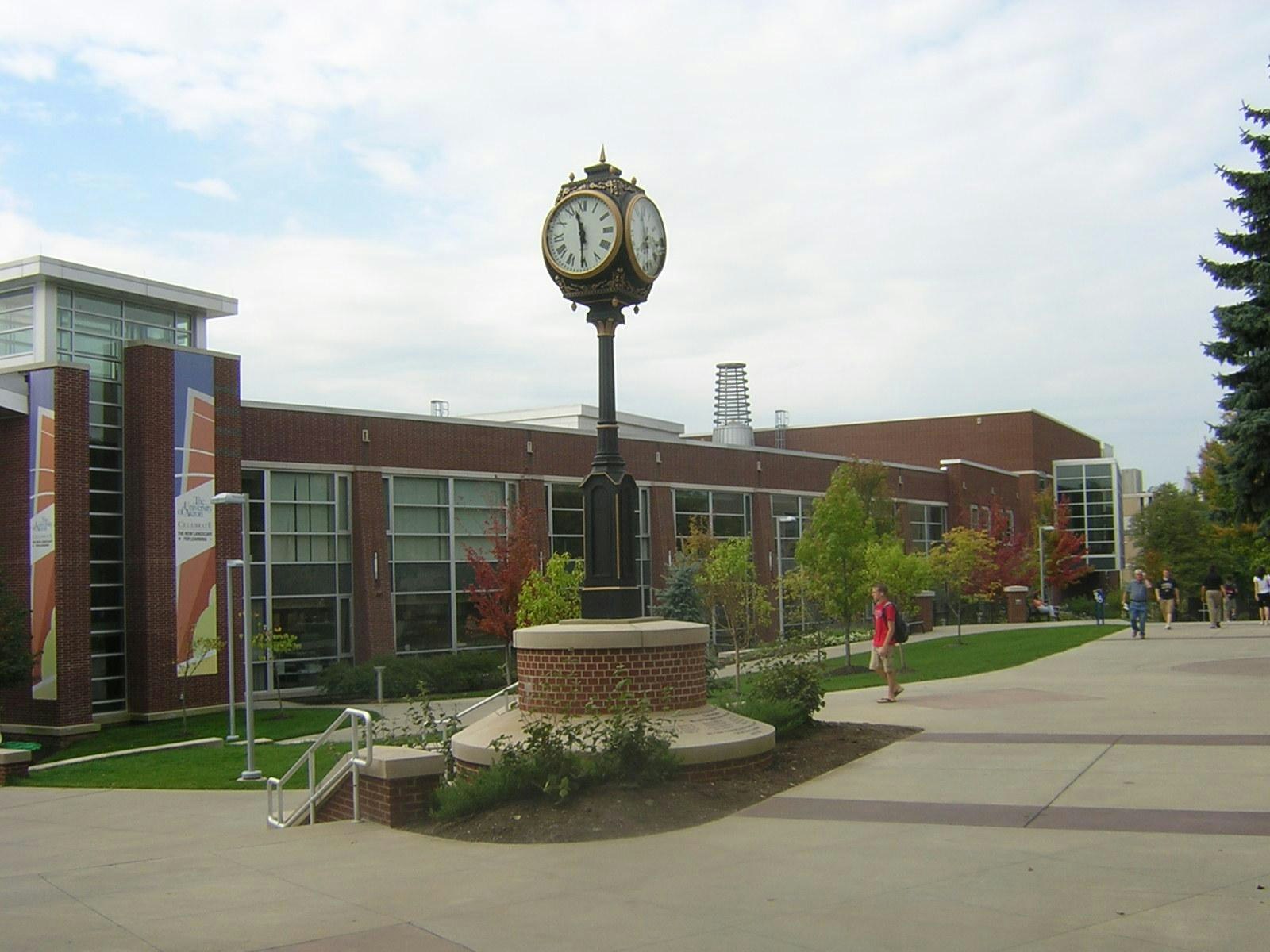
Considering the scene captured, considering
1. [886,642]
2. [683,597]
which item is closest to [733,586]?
[683,597]

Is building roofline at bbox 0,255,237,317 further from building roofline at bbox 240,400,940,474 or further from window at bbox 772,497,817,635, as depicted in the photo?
window at bbox 772,497,817,635

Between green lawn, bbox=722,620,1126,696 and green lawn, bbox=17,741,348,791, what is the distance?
24.2 feet

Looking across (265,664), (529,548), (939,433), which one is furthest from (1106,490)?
(265,664)

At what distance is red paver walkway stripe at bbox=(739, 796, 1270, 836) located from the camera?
28.7 feet

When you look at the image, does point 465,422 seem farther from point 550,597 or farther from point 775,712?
point 775,712

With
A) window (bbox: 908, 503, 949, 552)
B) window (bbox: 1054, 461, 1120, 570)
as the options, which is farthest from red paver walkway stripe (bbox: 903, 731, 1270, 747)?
window (bbox: 1054, 461, 1120, 570)

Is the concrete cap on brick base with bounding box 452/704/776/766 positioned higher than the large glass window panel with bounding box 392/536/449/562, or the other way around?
the large glass window panel with bounding box 392/536/449/562

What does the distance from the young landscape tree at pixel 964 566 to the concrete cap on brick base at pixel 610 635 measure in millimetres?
26177

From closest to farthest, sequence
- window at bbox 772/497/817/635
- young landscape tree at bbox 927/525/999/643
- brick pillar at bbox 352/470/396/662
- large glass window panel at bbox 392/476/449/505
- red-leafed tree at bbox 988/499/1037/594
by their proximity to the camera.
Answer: brick pillar at bbox 352/470/396/662, large glass window panel at bbox 392/476/449/505, young landscape tree at bbox 927/525/999/643, window at bbox 772/497/817/635, red-leafed tree at bbox 988/499/1037/594

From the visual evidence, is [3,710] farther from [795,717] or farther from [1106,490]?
[1106,490]

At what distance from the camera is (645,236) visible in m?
12.6

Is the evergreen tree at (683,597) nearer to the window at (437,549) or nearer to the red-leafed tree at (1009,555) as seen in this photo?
the window at (437,549)

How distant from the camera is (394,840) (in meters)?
10.3

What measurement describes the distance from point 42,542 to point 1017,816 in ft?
79.5
